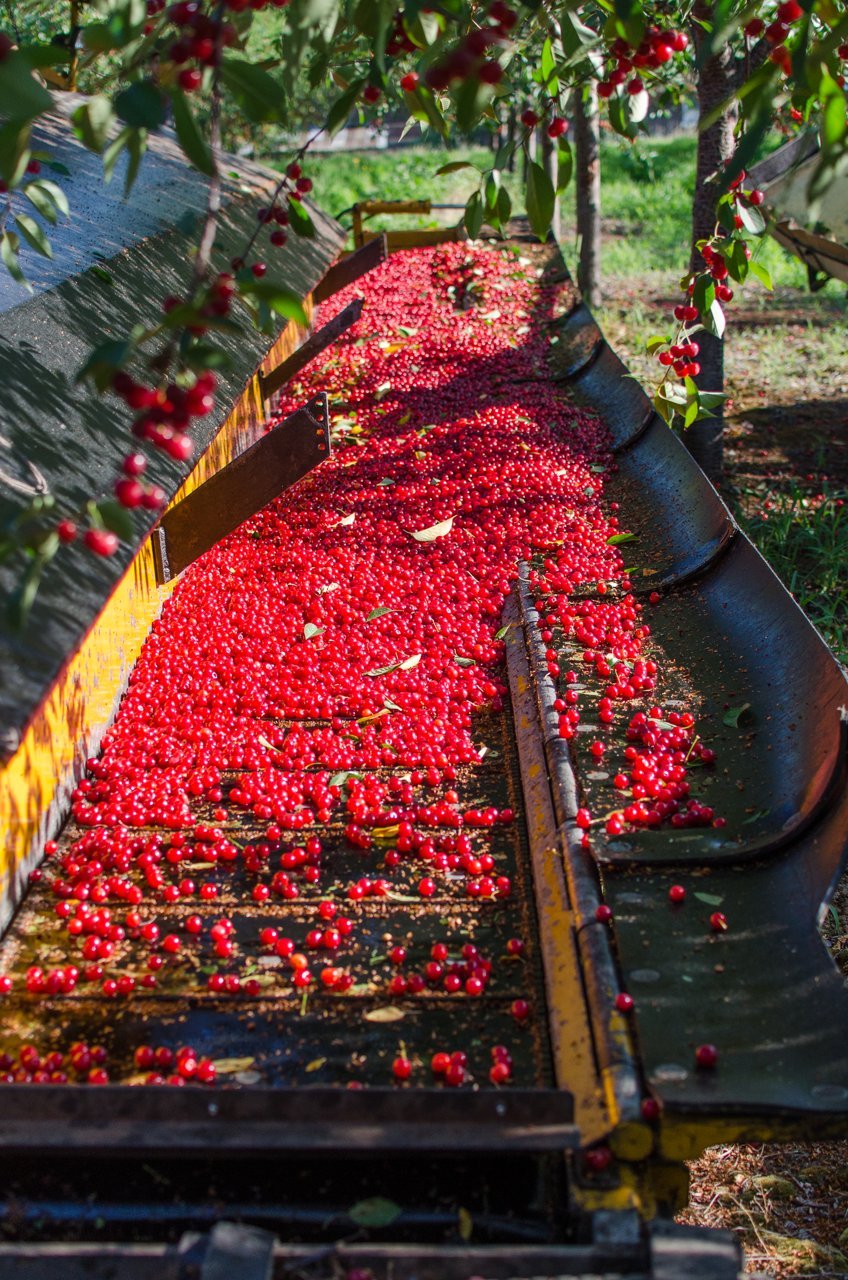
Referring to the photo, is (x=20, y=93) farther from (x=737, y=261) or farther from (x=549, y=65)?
(x=737, y=261)

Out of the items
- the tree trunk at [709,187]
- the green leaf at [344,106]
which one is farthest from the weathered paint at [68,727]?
the tree trunk at [709,187]

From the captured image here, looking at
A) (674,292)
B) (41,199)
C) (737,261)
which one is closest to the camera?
(41,199)

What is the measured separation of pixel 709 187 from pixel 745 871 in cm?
509

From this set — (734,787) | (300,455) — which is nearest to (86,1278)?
(734,787)

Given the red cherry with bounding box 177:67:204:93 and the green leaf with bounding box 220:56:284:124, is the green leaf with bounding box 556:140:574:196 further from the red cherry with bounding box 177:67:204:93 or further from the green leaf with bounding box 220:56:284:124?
the red cherry with bounding box 177:67:204:93

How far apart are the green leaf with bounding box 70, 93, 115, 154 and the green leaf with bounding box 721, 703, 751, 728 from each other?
2.60 meters

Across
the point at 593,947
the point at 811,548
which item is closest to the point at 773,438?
the point at 811,548

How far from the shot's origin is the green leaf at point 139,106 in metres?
1.62

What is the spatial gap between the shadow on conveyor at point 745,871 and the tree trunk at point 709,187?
2477 millimetres

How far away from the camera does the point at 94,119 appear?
1.77 m

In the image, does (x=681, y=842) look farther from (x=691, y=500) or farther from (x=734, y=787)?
(x=691, y=500)

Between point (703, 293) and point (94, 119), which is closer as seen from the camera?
point (94, 119)

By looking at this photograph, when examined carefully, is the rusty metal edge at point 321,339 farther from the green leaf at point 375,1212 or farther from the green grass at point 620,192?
the green grass at point 620,192

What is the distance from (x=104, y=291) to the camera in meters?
4.25
